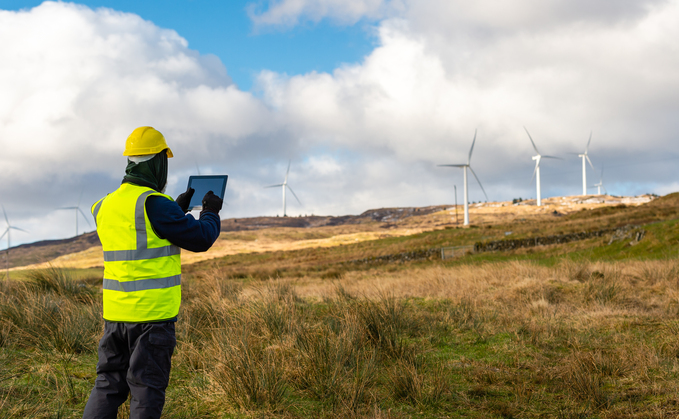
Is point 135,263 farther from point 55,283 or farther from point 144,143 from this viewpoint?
point 55,283

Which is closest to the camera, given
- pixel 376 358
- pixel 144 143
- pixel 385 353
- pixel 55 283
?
pixel 144 143

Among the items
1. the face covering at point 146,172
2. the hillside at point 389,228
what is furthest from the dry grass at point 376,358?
the hillside at point 389,228

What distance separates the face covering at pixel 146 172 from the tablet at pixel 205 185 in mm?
400

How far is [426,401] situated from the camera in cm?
492

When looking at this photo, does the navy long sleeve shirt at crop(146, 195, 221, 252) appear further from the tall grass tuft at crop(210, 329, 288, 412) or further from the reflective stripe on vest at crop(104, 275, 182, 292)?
the tall grass tuft at crop(210, 329, 288, 412)

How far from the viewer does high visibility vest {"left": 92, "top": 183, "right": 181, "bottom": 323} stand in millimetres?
3475

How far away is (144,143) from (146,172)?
230 millimetres

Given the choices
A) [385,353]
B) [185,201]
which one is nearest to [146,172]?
[185,201]

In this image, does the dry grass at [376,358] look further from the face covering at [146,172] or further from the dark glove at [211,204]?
the face covering at [146,172]

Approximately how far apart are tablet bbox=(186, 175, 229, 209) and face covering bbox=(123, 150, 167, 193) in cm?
40

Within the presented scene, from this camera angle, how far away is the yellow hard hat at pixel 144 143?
371 cm

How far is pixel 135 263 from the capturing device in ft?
11.4

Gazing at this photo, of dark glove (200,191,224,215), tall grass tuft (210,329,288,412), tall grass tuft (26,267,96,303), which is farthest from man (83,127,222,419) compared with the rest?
tall grass tuft (26,267,96,303)

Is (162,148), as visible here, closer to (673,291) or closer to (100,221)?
(100,221)
